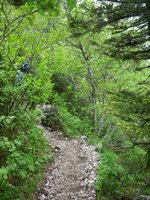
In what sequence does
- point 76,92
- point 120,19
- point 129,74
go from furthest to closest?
point 76,92 → point 129,74 → point 120,19

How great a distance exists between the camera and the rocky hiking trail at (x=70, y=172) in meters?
7.55

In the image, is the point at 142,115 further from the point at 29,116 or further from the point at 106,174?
the point at 106,174

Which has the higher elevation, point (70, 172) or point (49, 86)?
point (49, 86)

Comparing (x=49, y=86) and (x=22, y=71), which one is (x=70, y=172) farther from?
(x=22, y=71)

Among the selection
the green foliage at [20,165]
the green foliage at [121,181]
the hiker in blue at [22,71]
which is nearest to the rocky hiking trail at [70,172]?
the green foliage at [121,181]

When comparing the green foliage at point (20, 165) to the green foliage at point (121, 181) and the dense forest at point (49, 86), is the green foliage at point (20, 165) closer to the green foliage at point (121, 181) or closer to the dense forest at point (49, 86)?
the dense forest at point (49, 86)

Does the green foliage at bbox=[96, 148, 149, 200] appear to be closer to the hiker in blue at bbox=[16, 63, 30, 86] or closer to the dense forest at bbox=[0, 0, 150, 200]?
the dense forest at bbox=[0, 0, 150, 200]

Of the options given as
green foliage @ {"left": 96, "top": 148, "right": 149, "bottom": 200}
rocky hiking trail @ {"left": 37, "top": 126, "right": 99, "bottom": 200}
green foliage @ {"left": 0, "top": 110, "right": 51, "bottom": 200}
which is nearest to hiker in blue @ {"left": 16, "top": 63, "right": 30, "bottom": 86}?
green foliage @ {"left": 0, "top": 110, "right": 51, "bottom": 200}

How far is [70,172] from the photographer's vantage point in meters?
9.13

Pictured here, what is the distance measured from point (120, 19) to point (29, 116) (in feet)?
12.0

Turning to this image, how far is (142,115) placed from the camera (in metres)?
5.92

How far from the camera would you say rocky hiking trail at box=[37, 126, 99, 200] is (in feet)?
24.8

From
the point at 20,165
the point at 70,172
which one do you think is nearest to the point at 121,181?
Answer: the point at 70,172

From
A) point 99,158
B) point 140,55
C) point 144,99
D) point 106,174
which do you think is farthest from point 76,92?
point 144,99
